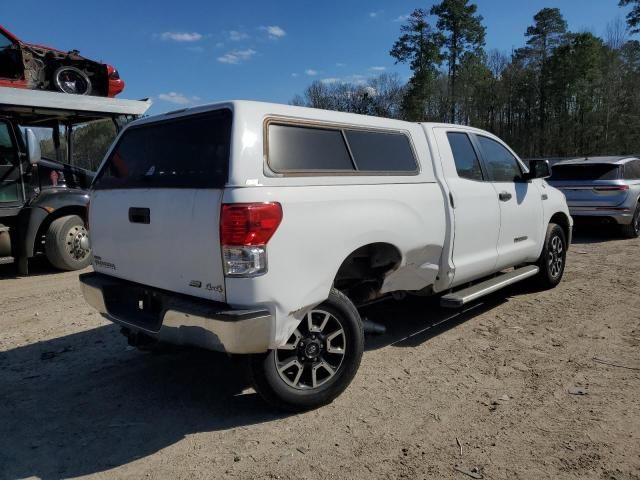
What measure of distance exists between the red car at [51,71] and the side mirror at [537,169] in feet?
26.1

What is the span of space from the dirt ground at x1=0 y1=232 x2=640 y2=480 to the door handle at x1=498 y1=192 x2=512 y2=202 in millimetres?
1277

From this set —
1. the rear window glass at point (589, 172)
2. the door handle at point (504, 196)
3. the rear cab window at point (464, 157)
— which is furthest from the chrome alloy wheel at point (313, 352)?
the rear window glass at point (589, 172)

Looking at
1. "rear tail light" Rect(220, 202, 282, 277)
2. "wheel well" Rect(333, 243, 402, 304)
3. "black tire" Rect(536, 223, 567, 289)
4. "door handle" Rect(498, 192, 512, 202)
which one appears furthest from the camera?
"black tire" Rect(536, 223, 567, 289)

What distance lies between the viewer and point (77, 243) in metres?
8.16

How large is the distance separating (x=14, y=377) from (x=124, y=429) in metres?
1.51

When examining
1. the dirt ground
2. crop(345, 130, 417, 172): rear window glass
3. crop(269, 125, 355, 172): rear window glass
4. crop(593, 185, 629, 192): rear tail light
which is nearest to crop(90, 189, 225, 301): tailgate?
crop(269, 125, 355, 172): rear window glass

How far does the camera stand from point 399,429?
127 inches

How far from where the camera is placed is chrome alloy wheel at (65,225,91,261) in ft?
26.4

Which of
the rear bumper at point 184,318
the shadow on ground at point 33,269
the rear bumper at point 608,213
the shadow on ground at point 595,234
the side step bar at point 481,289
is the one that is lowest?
the shadow on ground at point 33,269

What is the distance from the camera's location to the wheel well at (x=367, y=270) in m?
3.94

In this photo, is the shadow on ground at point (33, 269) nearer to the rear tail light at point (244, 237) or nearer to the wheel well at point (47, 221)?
the wheel well at point (47, 221)

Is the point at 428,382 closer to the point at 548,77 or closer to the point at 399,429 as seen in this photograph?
the point at 399,429

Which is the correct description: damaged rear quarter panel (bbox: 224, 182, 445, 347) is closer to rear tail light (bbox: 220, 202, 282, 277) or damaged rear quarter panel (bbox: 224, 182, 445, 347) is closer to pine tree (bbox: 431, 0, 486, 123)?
rear tail light (bbox: 220, 202, 282, 277)

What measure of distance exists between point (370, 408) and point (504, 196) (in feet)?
9.65
